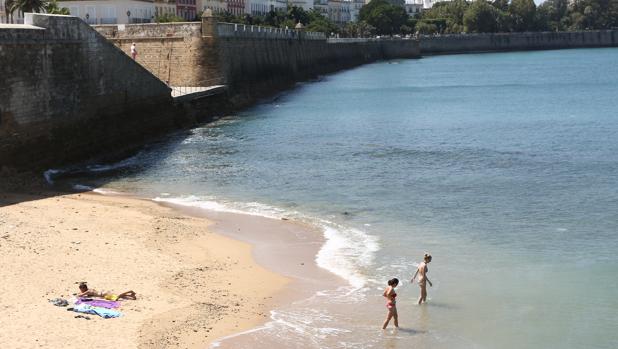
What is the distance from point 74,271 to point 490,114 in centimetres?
4062

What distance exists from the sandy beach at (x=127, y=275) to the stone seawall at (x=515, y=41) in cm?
16037

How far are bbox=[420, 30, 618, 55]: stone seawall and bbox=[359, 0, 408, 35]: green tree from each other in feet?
42.5

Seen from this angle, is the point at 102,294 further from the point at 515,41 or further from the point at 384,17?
the point at 515,41

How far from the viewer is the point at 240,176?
31.5 m

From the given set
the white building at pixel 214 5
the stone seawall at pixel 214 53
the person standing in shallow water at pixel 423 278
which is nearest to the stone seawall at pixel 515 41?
the white building at pixel 214 5

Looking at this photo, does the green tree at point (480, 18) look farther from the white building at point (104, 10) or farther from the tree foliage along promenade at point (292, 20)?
the white building at point (104, 10)

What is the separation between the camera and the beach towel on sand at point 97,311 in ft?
49.1

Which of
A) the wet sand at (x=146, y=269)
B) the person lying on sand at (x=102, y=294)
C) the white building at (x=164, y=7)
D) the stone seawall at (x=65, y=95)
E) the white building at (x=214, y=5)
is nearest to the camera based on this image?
the wet sand at (x=146, y=269)

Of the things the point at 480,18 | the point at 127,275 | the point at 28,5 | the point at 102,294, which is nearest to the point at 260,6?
the point at 480,18

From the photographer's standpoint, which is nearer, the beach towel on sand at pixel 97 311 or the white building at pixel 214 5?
the beach towel on sand at pixel 97 311

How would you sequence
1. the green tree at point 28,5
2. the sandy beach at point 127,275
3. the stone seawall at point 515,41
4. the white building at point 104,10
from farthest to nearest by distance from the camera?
the stone seawall at point 515,41 < the white building at point 104,10 < the green tree at point 28,5 < the sandy beach at point 127,275

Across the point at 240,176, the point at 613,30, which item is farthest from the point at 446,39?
the point at 240,176

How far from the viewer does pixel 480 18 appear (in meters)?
192

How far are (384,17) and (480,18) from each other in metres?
21.3
